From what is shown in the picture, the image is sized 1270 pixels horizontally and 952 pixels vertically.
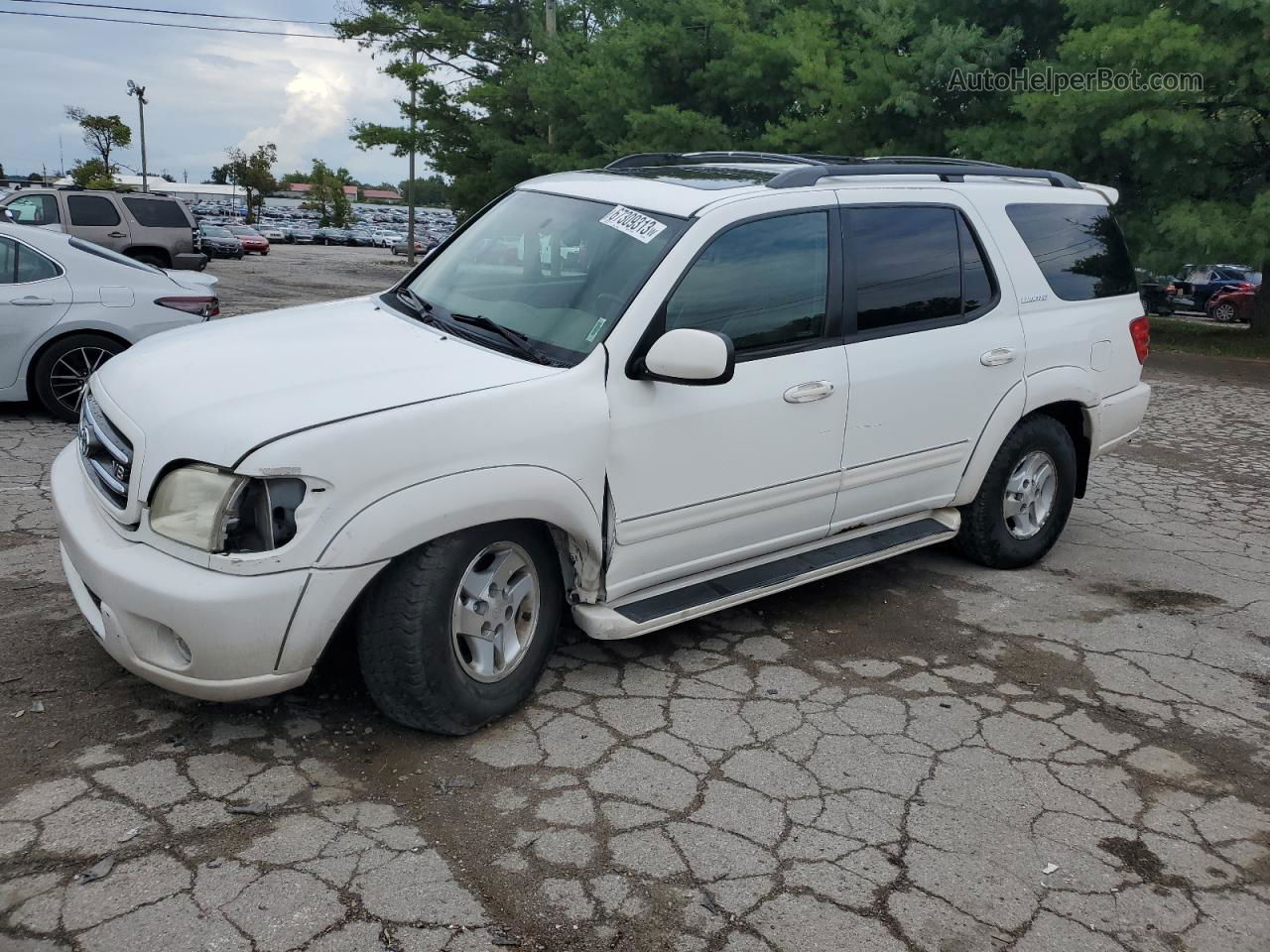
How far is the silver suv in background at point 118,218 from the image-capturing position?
18.0 metres

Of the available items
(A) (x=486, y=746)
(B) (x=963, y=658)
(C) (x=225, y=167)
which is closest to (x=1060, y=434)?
(B) (x=963, y=658)

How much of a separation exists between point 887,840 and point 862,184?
105 inches

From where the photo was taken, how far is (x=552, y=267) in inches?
163

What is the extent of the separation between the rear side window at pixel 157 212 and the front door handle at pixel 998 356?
58.5ft

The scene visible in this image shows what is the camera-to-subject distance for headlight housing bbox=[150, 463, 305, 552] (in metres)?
3.03

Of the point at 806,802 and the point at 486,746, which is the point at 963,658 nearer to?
the point at 806,802

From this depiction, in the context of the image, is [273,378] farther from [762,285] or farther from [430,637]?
[762,285]

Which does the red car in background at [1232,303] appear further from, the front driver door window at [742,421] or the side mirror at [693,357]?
the side mirror at [693,357]

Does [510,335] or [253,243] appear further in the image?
[253,243]

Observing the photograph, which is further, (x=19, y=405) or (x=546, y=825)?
(x=19, y=405)

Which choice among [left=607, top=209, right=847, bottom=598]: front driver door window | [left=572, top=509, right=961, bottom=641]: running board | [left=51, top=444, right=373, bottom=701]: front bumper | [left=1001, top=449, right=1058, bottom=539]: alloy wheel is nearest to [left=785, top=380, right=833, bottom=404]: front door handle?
[left=607, top=209, right=847, bottom=598]: front driver door window

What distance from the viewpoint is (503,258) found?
439cm

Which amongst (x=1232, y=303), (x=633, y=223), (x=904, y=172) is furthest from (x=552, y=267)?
(x=1232, y=303)

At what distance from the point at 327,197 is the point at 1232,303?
79.6 metres
